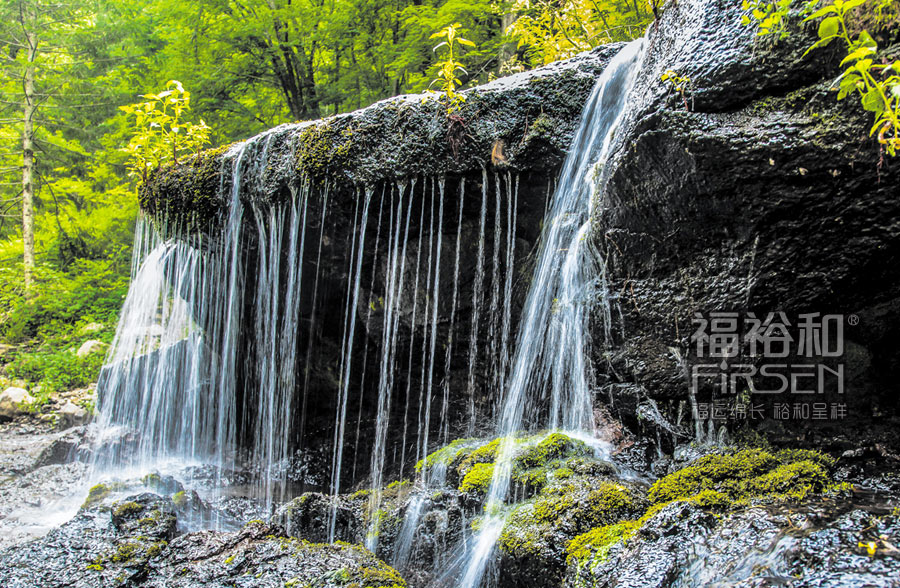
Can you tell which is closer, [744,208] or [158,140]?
[744,208]

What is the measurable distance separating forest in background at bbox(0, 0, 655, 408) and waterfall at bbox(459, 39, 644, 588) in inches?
93.2

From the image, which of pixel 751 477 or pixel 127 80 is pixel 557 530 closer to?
pixel 751 477

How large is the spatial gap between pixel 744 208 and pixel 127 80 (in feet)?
46.8

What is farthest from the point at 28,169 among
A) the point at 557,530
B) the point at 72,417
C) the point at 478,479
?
the point at 557,530

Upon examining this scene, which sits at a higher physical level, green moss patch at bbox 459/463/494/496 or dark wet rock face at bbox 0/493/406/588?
green moss patch at bbox 459/463/494/496

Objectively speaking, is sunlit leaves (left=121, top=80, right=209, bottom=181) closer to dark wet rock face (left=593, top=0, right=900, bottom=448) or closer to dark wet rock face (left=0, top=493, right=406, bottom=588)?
dark wet rock face (left=0, top=493, right=406, bottom=588)

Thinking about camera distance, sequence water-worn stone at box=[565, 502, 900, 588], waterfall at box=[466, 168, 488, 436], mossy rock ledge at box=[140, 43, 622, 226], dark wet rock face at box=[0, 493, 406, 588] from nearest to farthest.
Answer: water-worn stone at box=[565, 502, 900, 588], dark wet rock face at box=[0, 493, 406, 588], mossy rock ledge at box=[140, 43, 622, 226], waterfall at box=[466, 168, 488, 436]

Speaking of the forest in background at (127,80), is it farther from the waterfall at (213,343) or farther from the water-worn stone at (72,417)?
the waterfall at (213,343)

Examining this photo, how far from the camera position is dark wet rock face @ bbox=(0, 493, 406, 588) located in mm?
3135

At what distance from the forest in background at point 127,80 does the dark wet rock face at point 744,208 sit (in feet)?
11.4

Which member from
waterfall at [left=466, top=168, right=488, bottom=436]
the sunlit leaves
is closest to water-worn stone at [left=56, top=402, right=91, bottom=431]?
the sunlit leaves

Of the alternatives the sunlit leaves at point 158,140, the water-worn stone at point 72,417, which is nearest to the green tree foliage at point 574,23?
the sunlit leaves at point 158,140

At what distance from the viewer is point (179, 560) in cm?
346

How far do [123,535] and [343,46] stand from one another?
9153mm
